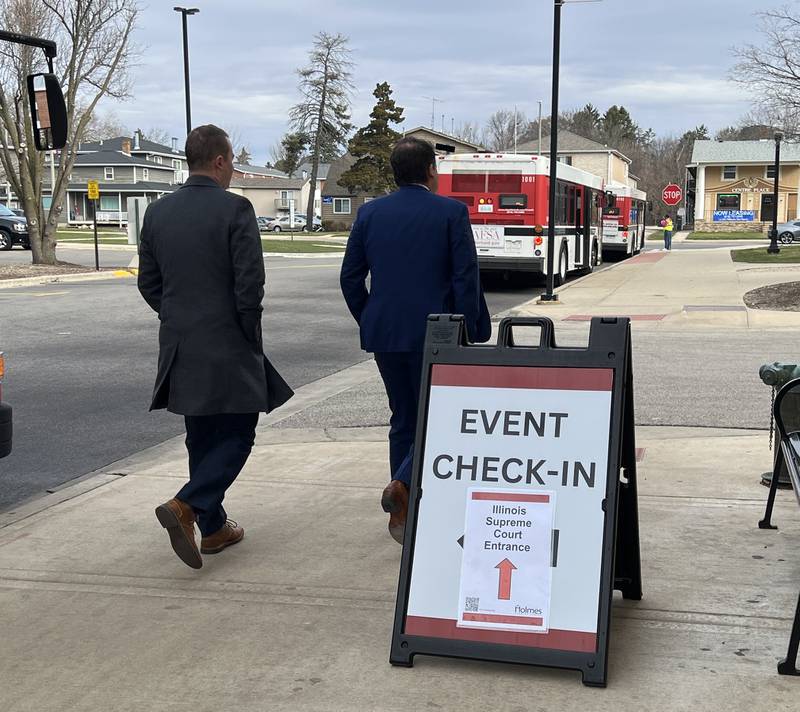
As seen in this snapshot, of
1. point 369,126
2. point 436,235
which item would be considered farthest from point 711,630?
point 369,126

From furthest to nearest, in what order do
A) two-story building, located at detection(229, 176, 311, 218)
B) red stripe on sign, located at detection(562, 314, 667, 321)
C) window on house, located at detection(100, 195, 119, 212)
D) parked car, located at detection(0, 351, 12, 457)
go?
two-story building, located at detection(229, 176, 311, 218)
window on house, located at detection(100, 195, 119, 212)
red stripe on sign, located at detection(562, 314, 667, 321)
parked car, located at detection(0, 351, 12, 457)

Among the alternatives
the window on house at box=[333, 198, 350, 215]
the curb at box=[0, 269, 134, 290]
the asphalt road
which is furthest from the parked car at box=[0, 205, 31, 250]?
the window on house at box=[333, 198, 350, 215]

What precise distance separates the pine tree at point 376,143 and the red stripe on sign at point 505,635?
7918 centimetres

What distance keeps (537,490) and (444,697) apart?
2.58 feet

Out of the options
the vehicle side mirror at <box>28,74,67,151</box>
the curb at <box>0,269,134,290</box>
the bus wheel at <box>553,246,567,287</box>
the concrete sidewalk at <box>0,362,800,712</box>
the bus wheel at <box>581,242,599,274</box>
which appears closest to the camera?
the concrete sidewalk at <box>0,362,800,712</box>

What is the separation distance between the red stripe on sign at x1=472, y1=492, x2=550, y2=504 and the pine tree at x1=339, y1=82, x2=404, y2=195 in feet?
259

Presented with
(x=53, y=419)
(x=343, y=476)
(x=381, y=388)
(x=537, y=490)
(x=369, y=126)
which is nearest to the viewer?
(x=537, y=490)

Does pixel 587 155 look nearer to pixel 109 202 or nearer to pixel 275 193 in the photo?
pixel 275 193

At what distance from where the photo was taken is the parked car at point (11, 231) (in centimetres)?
→ 4072

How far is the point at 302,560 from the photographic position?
493cm

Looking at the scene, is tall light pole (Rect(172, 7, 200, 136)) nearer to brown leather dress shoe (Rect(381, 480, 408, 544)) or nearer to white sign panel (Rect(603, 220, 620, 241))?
white sign panel (Rect(603, 220, 620, 241))

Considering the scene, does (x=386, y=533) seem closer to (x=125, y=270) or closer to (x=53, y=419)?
(x=53, y=419)

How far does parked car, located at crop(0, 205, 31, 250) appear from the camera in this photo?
40719mm

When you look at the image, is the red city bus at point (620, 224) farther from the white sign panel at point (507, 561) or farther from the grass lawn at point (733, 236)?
the white sign panel at point (507, 561)
